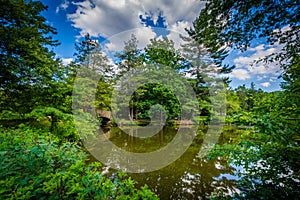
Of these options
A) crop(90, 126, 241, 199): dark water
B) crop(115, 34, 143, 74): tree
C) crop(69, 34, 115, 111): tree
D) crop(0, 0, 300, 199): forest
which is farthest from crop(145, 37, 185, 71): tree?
crop(90, 126, 241, 199): dark water

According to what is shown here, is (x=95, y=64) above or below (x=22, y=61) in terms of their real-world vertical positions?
above

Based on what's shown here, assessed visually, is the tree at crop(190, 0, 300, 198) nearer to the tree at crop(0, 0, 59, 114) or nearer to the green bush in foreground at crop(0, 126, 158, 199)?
the green bush in foreground at crop(0, 126, 158, 199)

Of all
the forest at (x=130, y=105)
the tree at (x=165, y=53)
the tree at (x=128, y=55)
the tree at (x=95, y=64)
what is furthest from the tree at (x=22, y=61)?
the tree at (x=165, y=53)

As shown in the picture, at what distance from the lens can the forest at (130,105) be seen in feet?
4.43

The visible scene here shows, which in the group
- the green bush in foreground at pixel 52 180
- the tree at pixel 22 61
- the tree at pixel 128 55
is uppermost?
the tree at pixel 128 55

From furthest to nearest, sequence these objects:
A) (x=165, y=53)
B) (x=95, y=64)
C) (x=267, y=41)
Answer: (x=165, y=53) < (x=95, y=64) < (x=267, y=41)

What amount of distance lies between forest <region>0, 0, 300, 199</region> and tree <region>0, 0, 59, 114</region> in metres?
0.03

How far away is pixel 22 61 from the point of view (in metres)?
4.33

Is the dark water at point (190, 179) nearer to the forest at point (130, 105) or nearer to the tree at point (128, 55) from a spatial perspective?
the forest at point (130, 105)

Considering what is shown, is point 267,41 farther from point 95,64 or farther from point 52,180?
point 95,64

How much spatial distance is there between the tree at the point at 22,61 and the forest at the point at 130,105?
28 mm

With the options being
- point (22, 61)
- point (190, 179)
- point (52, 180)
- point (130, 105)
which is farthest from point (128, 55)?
point (52, 180)

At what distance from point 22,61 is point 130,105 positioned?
9952 millimetres

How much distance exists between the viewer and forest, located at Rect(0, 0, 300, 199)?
1350mm
